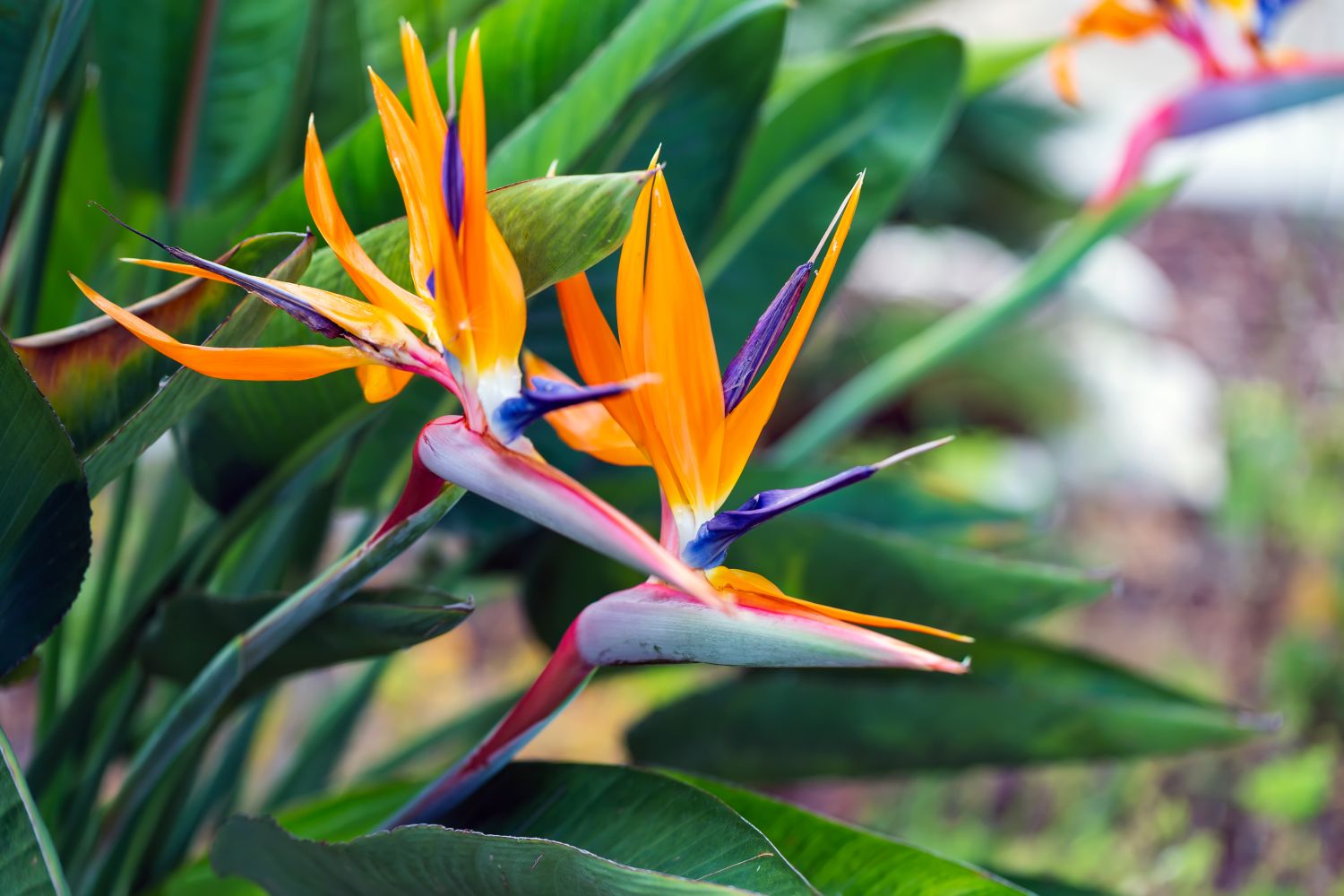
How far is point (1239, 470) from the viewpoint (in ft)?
6.31

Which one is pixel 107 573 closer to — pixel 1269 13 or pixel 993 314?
pixel 993 314

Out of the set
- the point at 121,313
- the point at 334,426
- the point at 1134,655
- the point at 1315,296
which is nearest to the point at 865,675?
the point at 334,426

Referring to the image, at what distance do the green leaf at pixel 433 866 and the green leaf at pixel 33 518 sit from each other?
9 centimetres

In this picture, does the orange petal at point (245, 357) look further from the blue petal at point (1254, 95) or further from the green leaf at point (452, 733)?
the blue petal at point (1254, 95)

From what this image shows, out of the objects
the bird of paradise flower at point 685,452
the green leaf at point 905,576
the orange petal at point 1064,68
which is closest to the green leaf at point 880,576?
the green leaf at point 905,576

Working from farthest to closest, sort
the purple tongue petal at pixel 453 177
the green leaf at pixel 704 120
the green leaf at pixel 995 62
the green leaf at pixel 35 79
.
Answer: the green leaf at pixel 995 62 → the green leaf at pixel 704 120 → the green leaf at pixel 35 79 → the purple tongue petal at pixel 453 177

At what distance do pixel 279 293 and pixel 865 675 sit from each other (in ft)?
1.30

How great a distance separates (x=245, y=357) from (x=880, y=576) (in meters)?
0.34

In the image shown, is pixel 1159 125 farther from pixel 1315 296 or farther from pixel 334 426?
pixel 1315 296

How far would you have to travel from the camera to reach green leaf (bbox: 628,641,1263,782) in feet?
1.83

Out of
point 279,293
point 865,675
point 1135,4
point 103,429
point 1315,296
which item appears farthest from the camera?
point 1315,296

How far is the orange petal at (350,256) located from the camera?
11.1 inches

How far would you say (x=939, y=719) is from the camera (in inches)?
22.2

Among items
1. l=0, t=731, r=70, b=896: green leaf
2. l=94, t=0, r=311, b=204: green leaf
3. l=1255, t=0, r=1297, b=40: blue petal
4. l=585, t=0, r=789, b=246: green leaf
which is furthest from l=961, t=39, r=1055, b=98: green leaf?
l=0, t=731, r=70, b=896: green leaf
